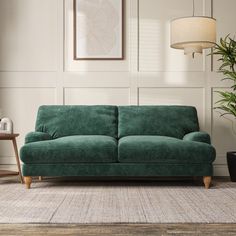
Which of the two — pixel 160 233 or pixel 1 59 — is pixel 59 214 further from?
pixel 1 59

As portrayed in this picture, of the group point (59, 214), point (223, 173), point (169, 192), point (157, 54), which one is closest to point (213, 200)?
point (169, 192)

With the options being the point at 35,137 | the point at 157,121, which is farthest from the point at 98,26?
the point at 35,137

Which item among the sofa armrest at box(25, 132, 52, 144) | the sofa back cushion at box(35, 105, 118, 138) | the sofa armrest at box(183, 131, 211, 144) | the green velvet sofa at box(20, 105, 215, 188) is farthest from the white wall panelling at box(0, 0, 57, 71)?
the sofa armrest at box(183, 131, 211, 144)

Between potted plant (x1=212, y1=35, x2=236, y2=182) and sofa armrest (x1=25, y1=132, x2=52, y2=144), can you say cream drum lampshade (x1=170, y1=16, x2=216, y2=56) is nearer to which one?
potted plant (x1=212, y1=35, x2=236, y2=182)

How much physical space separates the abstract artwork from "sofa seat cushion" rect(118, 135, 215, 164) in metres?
1.33

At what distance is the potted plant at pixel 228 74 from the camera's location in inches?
162

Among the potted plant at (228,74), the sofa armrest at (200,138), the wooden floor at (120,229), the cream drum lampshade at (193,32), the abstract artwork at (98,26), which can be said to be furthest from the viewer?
the abstract artwork at (98,26)

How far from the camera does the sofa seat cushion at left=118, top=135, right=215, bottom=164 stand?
3.60m

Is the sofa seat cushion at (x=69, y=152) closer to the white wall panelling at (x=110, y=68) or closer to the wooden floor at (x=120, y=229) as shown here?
the white wall panelling at (x=110, y=68)

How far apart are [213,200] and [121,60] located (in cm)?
204

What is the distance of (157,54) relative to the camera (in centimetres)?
459

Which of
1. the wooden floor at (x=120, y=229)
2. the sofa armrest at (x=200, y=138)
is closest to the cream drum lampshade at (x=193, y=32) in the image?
the sofa armrest at (x=200, y=138)

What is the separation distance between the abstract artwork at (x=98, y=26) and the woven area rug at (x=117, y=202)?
1.49 m

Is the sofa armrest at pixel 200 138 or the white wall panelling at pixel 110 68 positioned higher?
the white wall panelling at pixel 110 68
